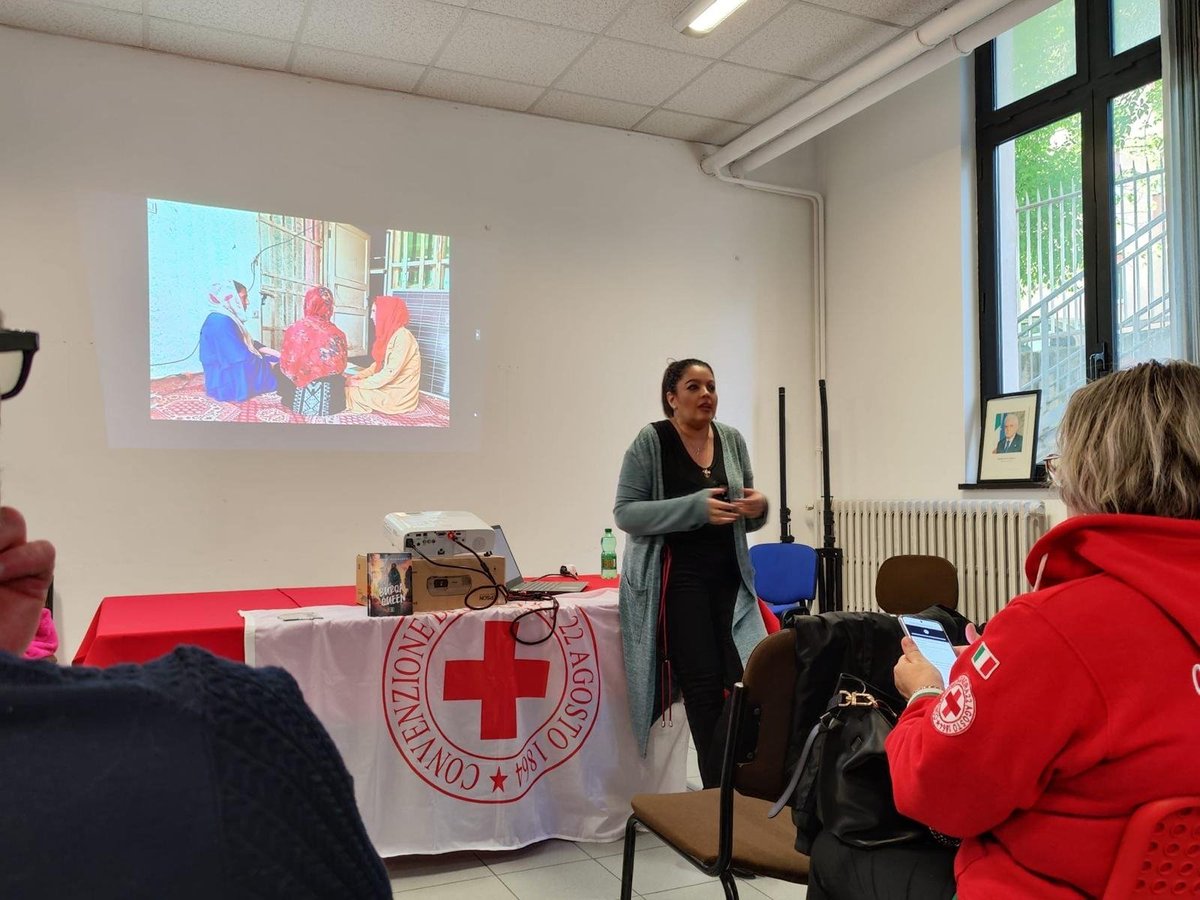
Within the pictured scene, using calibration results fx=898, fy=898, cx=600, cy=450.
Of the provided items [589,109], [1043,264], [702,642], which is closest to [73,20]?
[589,109]

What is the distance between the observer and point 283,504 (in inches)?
162

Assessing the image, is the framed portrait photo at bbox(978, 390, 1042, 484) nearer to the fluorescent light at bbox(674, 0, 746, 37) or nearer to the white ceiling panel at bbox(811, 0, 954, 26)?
the white ceiling panel at bbox(811, 0, 954, 26)

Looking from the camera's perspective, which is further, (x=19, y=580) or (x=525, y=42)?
(x=525, y=42)

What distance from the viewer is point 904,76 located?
412 centimetres

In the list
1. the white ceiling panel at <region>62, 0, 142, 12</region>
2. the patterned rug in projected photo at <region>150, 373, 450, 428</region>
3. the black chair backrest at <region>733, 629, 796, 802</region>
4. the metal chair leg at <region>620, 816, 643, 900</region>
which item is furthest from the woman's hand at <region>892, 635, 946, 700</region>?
the white ceiling panel at <region>62, 0, 142, 12</region>

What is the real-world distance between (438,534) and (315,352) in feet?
6.22

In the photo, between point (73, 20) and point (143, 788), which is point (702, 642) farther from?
point (73, 20)

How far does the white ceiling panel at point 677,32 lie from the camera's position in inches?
145

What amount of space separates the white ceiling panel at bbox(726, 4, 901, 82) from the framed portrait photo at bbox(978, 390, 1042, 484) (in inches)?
69.9

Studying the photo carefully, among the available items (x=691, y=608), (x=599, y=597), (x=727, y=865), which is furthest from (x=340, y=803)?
(x=599, y=597)

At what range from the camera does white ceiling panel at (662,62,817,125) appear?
4305mm

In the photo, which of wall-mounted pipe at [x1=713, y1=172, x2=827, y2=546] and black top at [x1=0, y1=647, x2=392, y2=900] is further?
wall-mounted pipe at [x1=713, y1=172, x2=827, y2=546]

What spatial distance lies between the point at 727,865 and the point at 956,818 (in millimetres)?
720

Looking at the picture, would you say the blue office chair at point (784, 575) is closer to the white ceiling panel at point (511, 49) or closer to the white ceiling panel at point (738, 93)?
the white ceiling panel at point (738, 93)
